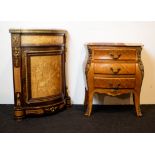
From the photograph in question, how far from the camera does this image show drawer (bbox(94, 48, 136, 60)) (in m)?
2.30

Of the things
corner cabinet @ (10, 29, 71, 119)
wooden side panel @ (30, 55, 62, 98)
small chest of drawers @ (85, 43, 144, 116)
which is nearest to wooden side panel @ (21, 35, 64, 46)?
corner cabinet @ (10, 29, 71, 119)

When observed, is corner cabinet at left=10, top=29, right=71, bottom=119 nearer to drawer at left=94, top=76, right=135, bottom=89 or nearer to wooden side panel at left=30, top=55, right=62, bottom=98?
wooden side panel at left=30, top=55, right=62, bottom=98

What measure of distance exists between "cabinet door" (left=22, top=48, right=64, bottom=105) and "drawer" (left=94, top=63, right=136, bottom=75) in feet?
1.48

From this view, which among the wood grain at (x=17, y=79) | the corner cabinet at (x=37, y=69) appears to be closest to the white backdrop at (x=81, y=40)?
the corner cabinet at (x=37, y=69)

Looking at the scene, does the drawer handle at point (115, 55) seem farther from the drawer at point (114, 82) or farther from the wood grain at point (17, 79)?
the wood grain at point (17, 79)

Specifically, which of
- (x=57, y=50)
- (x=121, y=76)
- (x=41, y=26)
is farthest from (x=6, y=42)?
(x=121, y=76)

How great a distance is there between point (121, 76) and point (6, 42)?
139 centimetres

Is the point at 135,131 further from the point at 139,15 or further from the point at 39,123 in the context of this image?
the point at 139,15

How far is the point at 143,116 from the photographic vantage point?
251cm

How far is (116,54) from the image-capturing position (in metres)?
2.30

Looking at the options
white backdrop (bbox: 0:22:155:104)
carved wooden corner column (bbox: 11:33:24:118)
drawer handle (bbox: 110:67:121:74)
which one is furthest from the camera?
white backdrop (bbox: 0:22:155:104)

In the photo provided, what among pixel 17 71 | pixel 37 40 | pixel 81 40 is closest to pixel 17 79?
pixel 17 71

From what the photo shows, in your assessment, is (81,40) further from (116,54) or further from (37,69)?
(37,69)

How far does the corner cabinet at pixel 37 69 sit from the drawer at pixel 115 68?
0.47 metres
